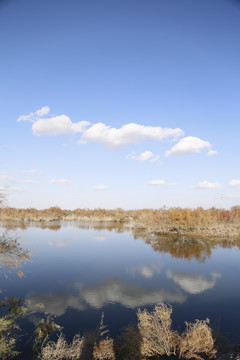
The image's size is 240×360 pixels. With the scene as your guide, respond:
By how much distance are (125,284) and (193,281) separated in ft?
15.3

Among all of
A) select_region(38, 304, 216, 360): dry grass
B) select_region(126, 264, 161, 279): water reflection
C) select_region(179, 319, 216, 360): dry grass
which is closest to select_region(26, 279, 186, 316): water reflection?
select_region(126, 264, 161, 279): water reflection

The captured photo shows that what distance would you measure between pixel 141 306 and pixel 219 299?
4616 millimetres

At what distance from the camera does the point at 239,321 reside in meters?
9.66

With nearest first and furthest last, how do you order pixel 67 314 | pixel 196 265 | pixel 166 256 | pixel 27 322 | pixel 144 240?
pixel 27 322 < pixel 67 314 < pixel 196 265 < pixel 166 256 < pixel 144 240

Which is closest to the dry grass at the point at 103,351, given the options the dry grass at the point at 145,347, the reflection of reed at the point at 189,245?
the dry grass at the point at 145,347

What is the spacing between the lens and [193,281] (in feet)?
48.1

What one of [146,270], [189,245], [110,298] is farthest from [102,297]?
[189,245]

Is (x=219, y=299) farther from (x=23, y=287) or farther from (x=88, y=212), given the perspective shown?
(x=88, y=212)

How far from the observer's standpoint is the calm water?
9891 millimetres

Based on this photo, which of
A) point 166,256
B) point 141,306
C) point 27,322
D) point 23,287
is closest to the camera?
point 27,322

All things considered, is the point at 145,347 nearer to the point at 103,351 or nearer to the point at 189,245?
the point at 103,351

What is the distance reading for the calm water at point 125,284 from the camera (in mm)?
9891

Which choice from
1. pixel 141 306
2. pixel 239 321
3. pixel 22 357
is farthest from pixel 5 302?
pixel 239 321

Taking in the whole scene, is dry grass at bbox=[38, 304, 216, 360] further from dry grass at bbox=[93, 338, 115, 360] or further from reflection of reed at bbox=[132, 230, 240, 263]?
reflection of reed at bbox=[132, 230, 240, 263]
